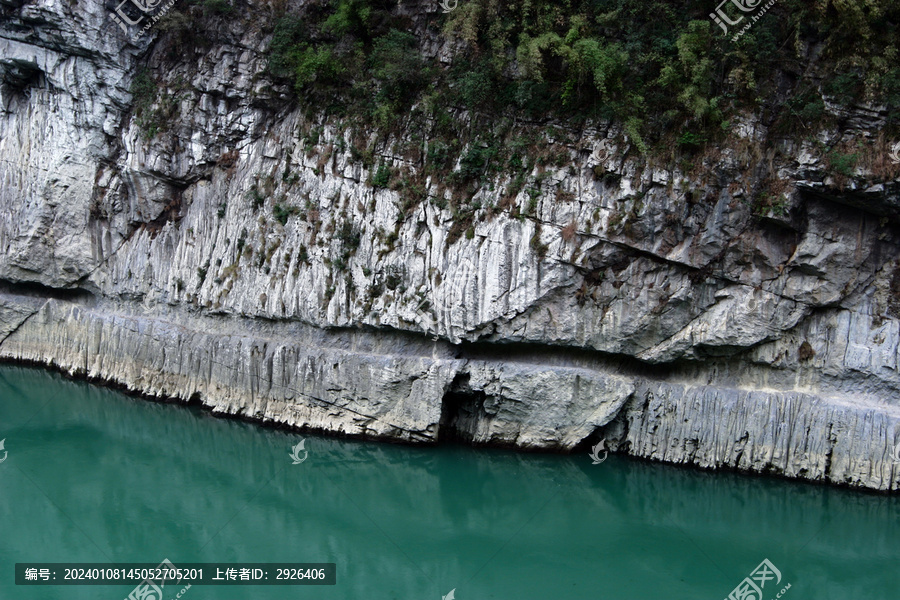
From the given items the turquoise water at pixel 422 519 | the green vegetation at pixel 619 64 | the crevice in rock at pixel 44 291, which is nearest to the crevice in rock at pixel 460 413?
the turquoise water at pixel 422 519

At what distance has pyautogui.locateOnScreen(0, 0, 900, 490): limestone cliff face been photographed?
41.4 feet

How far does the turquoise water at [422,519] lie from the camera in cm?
1076

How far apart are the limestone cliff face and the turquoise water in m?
0.65

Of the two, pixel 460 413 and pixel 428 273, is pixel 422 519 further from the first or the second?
pixel 428 273

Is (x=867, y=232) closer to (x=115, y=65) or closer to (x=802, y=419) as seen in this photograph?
(x=802, y=419)

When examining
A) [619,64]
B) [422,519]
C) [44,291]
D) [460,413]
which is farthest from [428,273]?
[44,291]

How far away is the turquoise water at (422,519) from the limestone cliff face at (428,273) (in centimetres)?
65

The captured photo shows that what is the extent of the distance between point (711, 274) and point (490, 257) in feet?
13.5

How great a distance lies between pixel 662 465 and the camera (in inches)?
545

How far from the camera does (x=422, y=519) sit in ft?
41.3

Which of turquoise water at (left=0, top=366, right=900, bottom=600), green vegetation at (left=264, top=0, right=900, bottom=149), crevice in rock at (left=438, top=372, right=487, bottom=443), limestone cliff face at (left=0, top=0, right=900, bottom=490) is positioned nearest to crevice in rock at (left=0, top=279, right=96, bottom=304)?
limestone cliff face at (left=0, top=0, right=900, bottom=490)

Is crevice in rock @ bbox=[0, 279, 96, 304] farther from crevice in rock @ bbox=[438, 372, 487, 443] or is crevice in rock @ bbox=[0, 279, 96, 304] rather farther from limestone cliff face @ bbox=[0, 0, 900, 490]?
crevice in rock @ bbox=[438, 372, 487, 443]

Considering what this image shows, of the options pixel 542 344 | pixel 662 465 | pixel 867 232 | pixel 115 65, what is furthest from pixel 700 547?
pixel 115 65

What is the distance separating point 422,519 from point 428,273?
481cm
